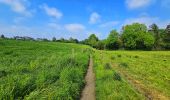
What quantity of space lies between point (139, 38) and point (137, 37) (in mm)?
1073

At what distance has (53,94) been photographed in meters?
10.3

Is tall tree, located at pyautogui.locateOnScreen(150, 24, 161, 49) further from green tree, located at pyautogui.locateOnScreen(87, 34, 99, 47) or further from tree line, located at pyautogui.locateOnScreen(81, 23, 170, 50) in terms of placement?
green tree, located at pyautogui.locateOnScreen(87, 34, 99, 47)

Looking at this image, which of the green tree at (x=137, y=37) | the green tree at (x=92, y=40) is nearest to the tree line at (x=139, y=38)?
the green tree at (x=137, y=37)

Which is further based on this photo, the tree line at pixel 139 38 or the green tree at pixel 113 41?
the green tree at pixel 113 41

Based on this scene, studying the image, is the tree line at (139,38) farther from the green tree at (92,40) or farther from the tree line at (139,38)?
the green tree at (92,40)

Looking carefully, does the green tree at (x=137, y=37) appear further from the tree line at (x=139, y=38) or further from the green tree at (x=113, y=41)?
the green tree at (x=113, y=41)

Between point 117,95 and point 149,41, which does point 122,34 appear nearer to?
point 149,41

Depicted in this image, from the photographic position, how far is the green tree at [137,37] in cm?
10062

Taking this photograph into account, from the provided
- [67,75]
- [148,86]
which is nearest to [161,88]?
[148,86]

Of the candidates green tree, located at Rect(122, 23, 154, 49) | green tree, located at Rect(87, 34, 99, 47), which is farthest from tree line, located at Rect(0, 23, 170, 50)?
green tree, located at Rect(87, 34, 99, 47)

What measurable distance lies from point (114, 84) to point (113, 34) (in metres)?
A: 107

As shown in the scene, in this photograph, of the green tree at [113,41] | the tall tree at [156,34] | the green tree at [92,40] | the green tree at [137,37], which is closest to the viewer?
the green tree at [137,37]

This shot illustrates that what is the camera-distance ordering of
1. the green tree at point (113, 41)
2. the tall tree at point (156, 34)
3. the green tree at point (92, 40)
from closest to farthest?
the tall tree at point (156, 34)
the green tree at point (113, 41)
the green tree at point (92, 40)

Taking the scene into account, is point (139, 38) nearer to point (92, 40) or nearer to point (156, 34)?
point (156, 34)
